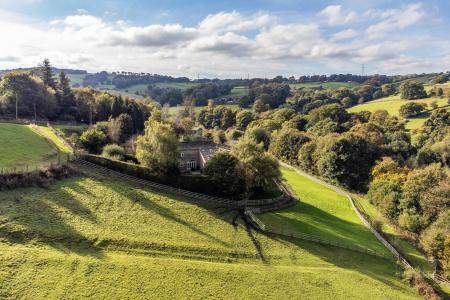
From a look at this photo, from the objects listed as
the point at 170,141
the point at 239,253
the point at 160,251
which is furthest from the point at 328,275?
the point at 170,141

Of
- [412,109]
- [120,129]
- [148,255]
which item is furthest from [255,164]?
[412,109]

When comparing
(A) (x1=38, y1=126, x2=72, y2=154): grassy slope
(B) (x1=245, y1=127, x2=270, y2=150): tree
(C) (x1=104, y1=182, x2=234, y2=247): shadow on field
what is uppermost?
(A) (x1=38, y1=126, x2=72, y2=154): grassy slope

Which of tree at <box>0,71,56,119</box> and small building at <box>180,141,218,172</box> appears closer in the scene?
small building at <box>180,141,218,172</box>

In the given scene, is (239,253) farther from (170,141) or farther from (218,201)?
(170,141)

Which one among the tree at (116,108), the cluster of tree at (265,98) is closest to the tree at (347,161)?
the tree at (116,108)

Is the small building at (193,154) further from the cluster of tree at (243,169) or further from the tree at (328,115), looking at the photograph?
the tree at (328,115)

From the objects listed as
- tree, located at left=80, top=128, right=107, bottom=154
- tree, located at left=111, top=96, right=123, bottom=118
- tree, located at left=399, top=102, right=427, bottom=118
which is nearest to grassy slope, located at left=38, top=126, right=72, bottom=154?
tree, located at left=80, top=128, right=107, bottom=154

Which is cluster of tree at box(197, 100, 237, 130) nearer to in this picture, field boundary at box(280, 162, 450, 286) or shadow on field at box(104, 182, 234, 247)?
field boundary at box(280, 162, 450, 286)
